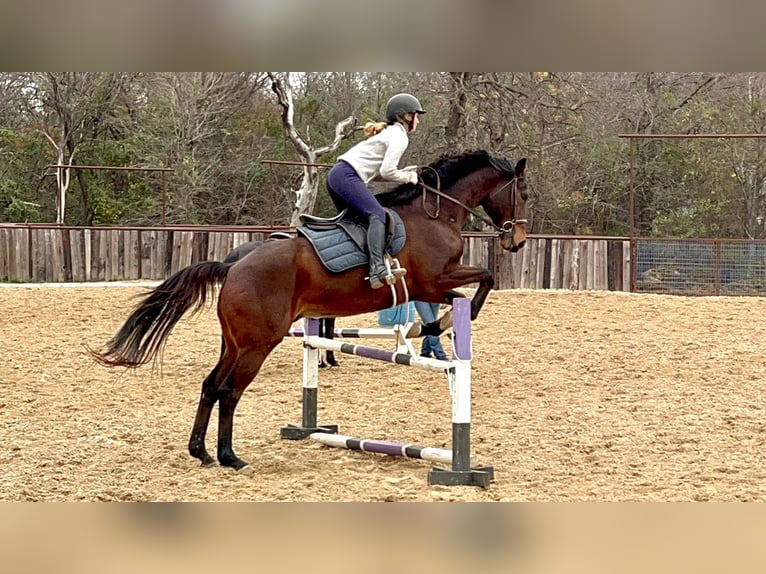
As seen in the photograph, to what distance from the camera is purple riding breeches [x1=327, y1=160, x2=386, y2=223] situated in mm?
6152

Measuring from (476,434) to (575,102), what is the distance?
1817 centimetres

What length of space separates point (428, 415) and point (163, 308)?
2.83 metres

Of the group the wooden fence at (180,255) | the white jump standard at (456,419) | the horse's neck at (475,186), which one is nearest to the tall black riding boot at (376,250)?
the white jump standard at (456,419)

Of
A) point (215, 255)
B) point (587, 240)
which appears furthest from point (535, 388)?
point (215, 255)

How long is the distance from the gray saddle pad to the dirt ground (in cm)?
138

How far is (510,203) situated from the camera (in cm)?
702

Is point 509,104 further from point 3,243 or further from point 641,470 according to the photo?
point 641,470

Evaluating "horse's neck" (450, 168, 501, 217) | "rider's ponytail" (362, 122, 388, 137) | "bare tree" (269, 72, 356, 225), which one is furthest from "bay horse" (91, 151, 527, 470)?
"bare tree" (269, 72, 356, 225)

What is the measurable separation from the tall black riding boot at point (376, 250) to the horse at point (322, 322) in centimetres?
103

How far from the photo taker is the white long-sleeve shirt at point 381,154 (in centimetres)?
615

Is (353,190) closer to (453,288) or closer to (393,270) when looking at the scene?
(393,270)

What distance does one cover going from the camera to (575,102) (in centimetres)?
2389

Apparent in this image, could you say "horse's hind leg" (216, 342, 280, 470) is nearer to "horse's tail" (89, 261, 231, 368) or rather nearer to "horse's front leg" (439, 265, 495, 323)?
"horse's tail" (89, 261, 231, 368)

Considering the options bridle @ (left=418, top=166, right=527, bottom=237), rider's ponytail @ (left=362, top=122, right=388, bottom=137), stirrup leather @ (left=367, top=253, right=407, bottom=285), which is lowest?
stirrup leather @ (left=367, top=253, right=407, bottom=285)
